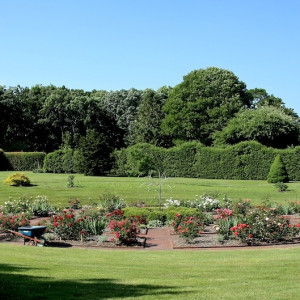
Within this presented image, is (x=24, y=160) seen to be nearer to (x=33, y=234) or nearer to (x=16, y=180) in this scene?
(x=16, y=180)

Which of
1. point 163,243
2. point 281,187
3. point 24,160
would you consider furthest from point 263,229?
point 24,160

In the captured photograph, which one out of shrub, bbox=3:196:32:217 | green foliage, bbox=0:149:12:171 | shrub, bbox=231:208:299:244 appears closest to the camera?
shrub, bbox=231:208:299:244

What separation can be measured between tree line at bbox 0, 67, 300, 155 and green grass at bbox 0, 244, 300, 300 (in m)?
33.5

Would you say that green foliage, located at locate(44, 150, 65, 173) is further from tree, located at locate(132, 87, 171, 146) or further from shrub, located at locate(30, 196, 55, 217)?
shrub, located at locate(30, 196, 55, 217)

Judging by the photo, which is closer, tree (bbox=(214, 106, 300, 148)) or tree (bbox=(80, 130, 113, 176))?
tree (bbox=(80, 130, 113, 176))

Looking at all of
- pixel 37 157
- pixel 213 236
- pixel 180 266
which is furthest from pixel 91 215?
pixel 37 157

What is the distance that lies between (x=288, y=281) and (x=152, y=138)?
179 feet

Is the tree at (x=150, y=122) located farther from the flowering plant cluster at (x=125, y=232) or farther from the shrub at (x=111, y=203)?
the flowering plant cluster at (x=125, y=232)

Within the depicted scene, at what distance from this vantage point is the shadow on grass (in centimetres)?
575

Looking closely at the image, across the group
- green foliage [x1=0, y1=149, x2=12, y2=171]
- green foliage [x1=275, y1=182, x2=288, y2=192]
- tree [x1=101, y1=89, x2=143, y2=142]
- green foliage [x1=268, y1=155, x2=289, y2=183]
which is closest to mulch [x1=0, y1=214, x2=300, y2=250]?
green foliage [x1=275, y1=182, x2=288, y2=192]

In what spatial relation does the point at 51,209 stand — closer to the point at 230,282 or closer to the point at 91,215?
the point at 91,215

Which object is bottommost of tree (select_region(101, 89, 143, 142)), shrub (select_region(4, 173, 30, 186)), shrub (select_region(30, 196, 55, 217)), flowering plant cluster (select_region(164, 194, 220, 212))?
shrub (select_region(30, 196, 55, 217))

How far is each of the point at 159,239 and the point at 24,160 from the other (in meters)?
41.8

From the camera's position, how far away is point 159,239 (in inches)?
508
